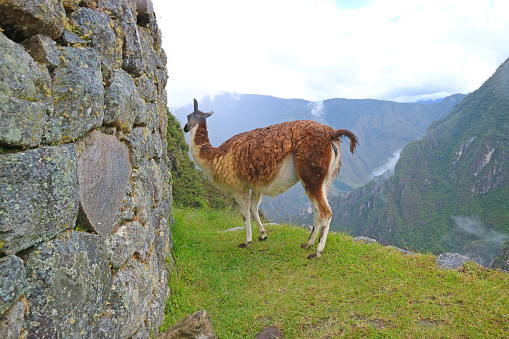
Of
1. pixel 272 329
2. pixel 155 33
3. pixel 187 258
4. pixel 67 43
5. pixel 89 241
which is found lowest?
pixel 272 329

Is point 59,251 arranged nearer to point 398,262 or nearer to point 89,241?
point 89,241

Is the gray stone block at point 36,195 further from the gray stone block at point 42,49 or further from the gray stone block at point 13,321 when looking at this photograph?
the gray stone block at point 42,49

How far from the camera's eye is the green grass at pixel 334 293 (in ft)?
11.7

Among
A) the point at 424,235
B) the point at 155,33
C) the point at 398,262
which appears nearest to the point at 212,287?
the point at 398,262

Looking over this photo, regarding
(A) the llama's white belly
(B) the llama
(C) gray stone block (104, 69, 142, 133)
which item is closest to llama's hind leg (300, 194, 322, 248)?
(B) the llama

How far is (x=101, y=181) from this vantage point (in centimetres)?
223

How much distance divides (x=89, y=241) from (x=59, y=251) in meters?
0.32

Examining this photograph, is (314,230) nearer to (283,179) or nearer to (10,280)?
(283,179)

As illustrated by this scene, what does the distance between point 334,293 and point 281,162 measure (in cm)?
224

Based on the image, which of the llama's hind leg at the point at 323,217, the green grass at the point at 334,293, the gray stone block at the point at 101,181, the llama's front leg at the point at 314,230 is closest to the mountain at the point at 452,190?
the llama's front leg at the point at 314,230

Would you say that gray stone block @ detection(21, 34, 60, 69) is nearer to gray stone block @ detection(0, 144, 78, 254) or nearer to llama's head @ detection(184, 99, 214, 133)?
gray stone block @ detection(0, 144, 78, 254)

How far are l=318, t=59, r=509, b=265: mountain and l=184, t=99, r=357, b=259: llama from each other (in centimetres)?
6834

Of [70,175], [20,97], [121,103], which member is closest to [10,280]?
[70,175]

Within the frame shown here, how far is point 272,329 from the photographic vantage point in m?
3.68
